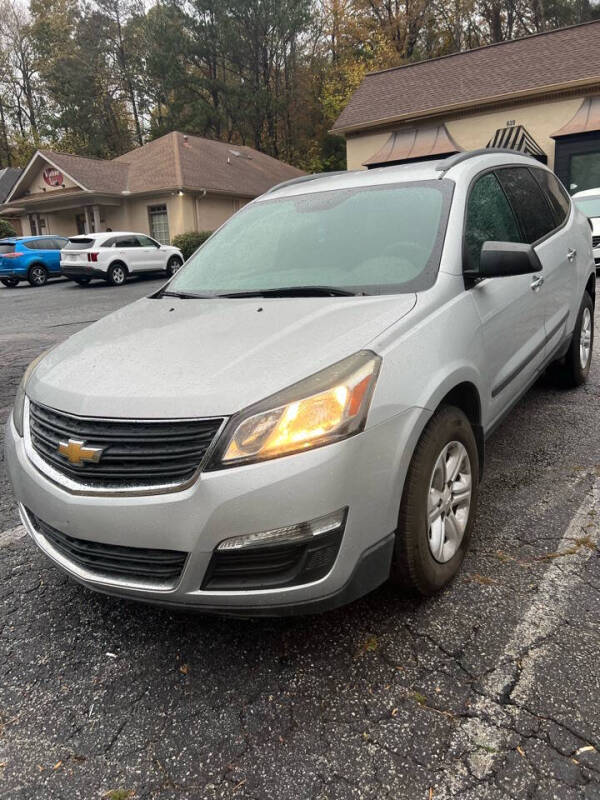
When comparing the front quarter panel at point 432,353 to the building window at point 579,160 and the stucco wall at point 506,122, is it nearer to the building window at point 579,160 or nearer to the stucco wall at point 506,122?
the building window at point 579,160

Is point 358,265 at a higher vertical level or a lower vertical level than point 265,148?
lower

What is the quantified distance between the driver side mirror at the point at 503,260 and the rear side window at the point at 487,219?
16cm

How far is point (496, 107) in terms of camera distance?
2162 centimetres

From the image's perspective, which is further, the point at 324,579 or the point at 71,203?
the point at 71,203

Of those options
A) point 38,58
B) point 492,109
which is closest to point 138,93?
point 38,58

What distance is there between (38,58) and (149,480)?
5507 centimetres

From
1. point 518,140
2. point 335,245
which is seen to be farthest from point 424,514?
point 518,140

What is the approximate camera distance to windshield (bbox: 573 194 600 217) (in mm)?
12164

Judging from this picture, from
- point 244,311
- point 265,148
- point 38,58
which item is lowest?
point 244,311

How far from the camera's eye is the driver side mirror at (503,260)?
8.93 feet

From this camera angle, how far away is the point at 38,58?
46.7 m

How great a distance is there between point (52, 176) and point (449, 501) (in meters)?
32.1

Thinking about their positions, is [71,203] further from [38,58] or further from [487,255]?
[487,255]

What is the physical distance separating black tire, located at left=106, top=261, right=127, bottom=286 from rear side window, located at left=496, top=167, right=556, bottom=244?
17.2 metres
